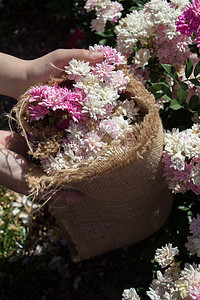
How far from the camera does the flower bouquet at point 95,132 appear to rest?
1.10 meters

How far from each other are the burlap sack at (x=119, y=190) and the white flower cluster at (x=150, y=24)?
196mm

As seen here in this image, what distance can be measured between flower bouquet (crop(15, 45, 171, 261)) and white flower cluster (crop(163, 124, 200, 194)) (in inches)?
1.9

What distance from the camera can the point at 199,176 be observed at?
111 centimetres

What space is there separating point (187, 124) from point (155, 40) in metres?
0.38

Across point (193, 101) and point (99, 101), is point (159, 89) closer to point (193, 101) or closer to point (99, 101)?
point (193, 101)

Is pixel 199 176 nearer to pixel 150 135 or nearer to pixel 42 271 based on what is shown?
pixel 150 135

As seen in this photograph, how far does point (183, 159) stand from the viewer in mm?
1102

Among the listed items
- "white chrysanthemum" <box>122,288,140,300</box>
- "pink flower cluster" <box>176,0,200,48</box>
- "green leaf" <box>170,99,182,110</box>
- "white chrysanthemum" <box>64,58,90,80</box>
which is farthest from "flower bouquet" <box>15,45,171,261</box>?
"white chrysanthemum" <box>122,288,140,300</box>

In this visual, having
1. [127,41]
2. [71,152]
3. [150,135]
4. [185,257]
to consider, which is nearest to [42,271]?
[185,257]

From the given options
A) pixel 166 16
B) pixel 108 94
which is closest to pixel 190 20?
pixel 166 16

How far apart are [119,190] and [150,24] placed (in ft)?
2.06

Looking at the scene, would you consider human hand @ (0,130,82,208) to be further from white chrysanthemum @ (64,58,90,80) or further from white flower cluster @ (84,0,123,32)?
white flower cluster @ (84,0,123,32)

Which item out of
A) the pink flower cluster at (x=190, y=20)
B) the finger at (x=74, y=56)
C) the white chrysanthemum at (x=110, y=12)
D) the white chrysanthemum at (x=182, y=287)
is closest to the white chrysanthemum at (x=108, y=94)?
the finger at (x=74, y=56)

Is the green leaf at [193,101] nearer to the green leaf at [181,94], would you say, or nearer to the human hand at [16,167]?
the green leaf at [181,94]
